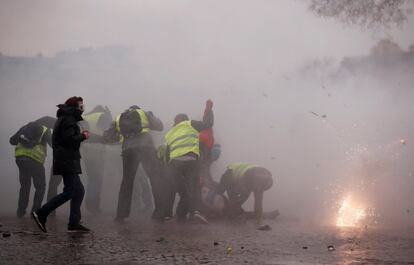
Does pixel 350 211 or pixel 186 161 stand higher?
pixel 186 161

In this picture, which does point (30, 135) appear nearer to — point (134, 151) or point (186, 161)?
point (134, 151)

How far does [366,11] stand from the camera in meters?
11.7

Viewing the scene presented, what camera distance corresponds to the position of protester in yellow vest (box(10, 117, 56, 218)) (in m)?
7.24

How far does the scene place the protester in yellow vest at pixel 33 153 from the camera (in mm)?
7237

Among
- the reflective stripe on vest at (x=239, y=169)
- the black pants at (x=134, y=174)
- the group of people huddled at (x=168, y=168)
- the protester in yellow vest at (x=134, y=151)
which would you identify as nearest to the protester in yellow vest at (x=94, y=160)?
the group of people huddled at (x=168, y=168)

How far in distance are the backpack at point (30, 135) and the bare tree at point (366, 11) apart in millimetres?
6895

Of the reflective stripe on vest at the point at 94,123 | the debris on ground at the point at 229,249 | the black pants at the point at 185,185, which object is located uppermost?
the reflective stripe on vest at the point at 94,123

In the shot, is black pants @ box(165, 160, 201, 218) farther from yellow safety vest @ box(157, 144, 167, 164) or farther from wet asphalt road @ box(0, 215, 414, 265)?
wet asphalt road @ box(0, 215, 414, 265)

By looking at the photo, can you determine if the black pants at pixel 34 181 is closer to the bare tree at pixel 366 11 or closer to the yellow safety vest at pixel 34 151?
the yellow safety vest at pixel 34 151

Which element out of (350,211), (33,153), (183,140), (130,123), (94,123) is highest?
(94,123)

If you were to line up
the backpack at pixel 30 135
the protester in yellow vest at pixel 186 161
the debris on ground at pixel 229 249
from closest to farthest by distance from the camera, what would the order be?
the debris on ground at pixel 229 249, the protester in yellow vest at pixel 186 161, the backpack at pixel 30 135

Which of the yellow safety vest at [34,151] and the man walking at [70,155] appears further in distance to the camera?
the yellow safety vest at [34,151]

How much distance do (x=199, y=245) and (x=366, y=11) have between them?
8635 mm

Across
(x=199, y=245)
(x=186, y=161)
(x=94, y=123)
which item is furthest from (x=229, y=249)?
(x=94, y=123)
